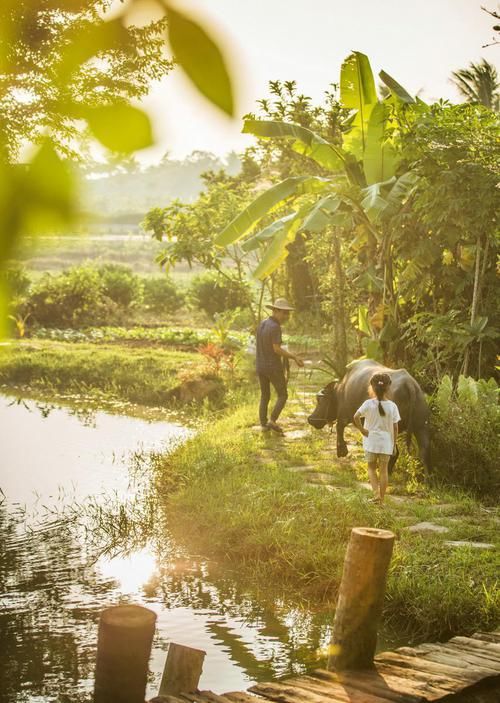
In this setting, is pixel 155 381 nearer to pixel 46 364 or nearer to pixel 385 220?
pixel 46 364

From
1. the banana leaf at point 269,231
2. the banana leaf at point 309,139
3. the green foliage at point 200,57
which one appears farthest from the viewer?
the banana leaf at point 269,231

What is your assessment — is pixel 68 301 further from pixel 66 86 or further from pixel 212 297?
pixel 66 86

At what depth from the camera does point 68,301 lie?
79.5ft

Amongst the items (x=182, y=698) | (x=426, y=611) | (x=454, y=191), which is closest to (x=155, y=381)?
(x=454, y=191)

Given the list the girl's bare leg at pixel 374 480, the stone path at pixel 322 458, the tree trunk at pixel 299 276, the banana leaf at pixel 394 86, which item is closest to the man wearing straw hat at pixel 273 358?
the stone path at pixel 322 458

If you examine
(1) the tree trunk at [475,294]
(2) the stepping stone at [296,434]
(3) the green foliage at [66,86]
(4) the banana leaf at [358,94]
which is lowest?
(2) the stepping stone at [296,434]

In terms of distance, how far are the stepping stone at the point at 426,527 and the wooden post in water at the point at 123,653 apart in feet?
12.3

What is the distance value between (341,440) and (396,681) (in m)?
5.29

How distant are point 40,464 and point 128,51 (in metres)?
9.54

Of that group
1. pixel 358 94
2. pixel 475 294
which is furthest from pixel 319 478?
pixel 358 94

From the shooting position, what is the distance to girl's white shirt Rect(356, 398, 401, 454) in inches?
278

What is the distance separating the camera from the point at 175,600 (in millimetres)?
5750

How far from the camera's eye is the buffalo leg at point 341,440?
28.7 feet

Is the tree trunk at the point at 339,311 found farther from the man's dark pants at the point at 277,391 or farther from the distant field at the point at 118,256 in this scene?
the distant field at the point at 118,256
